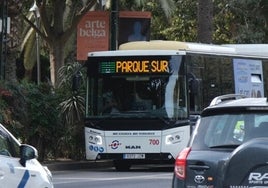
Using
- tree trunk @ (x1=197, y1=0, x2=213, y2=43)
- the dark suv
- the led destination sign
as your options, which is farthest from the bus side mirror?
the dark suv

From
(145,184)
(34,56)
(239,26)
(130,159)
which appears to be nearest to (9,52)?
(130,159)

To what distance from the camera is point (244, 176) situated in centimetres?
704

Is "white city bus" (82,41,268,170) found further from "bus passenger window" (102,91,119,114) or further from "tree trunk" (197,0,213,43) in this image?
"tree trunk" (197,0,213,43)

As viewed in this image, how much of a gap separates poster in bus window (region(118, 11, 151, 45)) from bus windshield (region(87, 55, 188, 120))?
24.3 feet

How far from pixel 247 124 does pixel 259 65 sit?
16921 mm

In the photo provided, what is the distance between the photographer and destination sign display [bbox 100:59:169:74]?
2041 cm

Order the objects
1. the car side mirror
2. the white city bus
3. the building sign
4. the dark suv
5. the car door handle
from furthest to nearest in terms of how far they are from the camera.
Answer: the building sign → the white city bus → the car side mirror → the car door handle → the dark suv

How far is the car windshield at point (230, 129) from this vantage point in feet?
24.3

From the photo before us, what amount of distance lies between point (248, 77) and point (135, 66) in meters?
4.43

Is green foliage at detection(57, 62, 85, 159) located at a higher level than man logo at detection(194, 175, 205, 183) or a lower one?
lower

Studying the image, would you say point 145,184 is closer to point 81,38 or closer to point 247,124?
point 247,124

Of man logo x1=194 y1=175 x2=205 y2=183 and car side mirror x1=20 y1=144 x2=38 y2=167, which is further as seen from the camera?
car side mirror x1=20 y1=144 x2=38 y2=167

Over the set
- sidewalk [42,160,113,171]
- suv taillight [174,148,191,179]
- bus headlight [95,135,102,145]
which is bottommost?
sidewalk [42,160,113,171]

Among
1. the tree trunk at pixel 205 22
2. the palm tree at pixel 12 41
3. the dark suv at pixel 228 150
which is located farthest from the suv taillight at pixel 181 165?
the tree trunk at pixel 205 22
